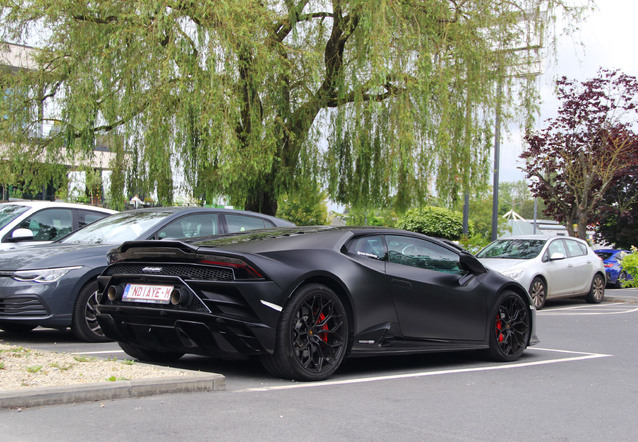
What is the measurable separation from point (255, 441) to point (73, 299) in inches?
183

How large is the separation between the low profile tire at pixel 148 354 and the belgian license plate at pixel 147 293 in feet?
2.26

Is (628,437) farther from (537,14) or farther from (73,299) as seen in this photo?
(537,14)

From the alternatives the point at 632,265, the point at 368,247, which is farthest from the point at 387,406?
the point at 632,265

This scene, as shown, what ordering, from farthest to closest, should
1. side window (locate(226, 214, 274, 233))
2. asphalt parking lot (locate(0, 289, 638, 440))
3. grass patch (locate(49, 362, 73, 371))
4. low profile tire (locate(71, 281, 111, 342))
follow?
side window (locate(226, 214, 274, 233)) → low profile tire (locate(71, 281, 111, 342)) → grass patch (locate(49, 362, 73, 371)) → asphalt parking lot (locate(0, 289, 638, 440))

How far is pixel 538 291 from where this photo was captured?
1520cm

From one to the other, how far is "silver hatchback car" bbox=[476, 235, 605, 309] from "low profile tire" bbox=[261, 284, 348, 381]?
29.2 feet

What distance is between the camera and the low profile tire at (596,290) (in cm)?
1744

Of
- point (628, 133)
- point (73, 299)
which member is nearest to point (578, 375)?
point (73, 299)

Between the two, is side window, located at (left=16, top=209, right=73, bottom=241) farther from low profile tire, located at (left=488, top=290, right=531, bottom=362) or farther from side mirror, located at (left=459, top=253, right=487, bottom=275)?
low profile tire, located at (left=488, top=290, right=531, bottom=362)

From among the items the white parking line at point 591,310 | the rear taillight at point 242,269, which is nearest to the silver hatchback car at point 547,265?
the white parking line at point 591,310

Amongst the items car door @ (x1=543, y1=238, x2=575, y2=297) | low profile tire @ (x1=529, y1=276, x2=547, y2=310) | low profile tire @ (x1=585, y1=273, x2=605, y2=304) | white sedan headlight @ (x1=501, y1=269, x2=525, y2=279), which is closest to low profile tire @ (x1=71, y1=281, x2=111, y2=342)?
white sedan headlight @ (x1=501, y1=269, x2=525, y2=279)

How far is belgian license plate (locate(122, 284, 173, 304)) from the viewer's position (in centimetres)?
592

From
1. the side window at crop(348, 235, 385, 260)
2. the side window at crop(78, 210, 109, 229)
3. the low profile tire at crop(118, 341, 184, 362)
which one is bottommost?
the low profile tire at crop(118, 341, 184, 362)

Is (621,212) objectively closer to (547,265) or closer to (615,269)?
(615,269)
